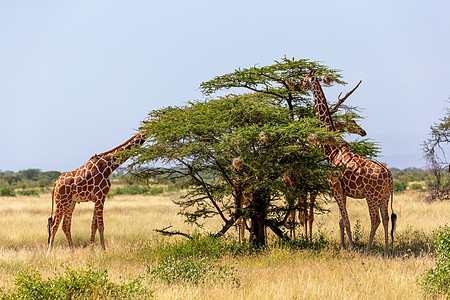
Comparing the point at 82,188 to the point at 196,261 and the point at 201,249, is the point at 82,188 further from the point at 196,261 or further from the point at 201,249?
the point at 196,261

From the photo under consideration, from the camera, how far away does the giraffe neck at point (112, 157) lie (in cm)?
1202

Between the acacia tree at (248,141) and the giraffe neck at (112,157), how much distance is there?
46cm

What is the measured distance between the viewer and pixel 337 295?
23.3ft

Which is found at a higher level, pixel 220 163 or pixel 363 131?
pixel 363 131

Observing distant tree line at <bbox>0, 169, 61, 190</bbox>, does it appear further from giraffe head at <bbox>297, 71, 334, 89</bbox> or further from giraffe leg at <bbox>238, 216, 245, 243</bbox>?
giraffe head at <bbox>297, 71, 334, 89</bbox>

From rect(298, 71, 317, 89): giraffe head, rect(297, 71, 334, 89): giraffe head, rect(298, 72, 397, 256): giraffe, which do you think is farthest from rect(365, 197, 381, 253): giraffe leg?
rect(298, 71, 317, 89): giraffe head

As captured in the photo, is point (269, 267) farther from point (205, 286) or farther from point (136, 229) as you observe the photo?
point (136, 229)

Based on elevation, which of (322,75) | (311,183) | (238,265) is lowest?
(238,265)

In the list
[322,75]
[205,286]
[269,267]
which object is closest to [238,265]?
[269,267]

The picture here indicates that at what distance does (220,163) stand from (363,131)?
4.28m

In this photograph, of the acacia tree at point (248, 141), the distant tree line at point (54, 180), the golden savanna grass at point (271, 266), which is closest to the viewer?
the golden savanna grass at point (271, 266)

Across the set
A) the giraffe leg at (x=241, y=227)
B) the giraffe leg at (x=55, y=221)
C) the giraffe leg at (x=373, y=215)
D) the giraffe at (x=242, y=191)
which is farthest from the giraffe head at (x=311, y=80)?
the giraffe leg at (x=55, y=221)

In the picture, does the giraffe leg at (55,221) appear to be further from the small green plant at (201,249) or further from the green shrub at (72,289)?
the green shrub at (72,289)

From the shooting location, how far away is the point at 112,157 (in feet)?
39.7
